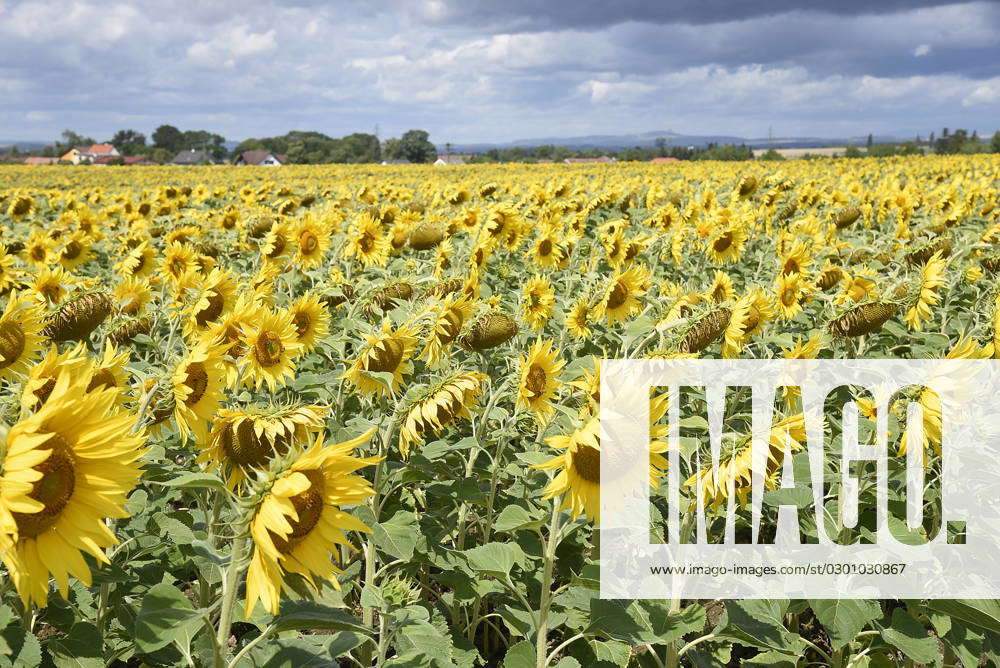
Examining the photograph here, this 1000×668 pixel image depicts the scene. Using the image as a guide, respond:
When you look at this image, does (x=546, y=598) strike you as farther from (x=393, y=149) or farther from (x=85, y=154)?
(x=85, y=154)

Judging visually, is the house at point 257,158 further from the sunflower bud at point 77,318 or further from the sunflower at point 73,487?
the sunflower at point 73,487

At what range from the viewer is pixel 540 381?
2.79 metres

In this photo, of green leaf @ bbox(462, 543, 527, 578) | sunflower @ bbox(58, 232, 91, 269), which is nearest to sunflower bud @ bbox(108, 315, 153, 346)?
green leaf @ bbox(462, 543, 527, 578)

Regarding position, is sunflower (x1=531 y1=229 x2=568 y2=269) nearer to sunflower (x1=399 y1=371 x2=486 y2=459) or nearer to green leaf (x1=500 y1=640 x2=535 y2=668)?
sunflower (x1=399 y1=371 x2=486 y2=459)

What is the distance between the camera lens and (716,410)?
113 inches

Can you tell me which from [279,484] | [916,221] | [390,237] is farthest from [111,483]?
[916,221]

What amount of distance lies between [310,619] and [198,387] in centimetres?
121

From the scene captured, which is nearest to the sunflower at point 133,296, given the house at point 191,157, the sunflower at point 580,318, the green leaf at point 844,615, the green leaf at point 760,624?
the sunflower at point 580,318

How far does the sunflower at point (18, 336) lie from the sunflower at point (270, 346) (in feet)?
2.80

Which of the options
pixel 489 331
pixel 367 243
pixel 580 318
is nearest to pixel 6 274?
pixel 367 243

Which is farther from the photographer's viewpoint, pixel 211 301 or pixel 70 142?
pixel 70 142

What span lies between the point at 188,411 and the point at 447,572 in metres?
1.31

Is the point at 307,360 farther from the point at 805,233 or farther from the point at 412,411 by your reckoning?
the point at 805,233

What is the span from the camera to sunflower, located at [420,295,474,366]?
2.98 m
